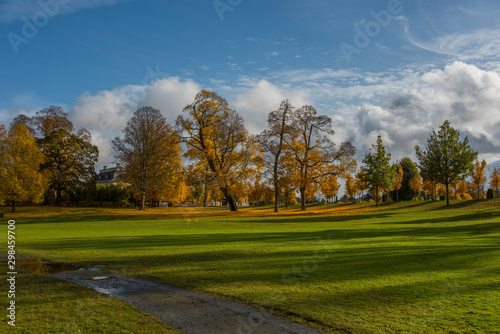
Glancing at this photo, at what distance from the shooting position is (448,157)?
45.0 metres

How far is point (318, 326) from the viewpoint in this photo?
17.6ft

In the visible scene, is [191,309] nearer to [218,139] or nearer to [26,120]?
[218,139]

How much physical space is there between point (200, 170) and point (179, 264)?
3577 cm

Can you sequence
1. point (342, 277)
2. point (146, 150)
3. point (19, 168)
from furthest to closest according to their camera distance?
point (146, 150) < point (19, 168) < point (342, 277)

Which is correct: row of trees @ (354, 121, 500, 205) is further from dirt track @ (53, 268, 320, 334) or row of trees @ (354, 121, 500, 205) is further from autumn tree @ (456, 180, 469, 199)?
dirt track @ (53, 268, 320, 334)

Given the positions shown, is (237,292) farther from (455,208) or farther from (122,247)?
(455,208)

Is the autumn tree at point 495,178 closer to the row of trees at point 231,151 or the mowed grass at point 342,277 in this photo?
the row of trees at point 231,151

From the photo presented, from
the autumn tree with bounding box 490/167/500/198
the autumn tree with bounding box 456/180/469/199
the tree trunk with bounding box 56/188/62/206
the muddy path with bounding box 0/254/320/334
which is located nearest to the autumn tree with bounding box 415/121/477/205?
the autumn tree with bounding box 490/167/500/198

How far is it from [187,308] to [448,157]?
156 ft

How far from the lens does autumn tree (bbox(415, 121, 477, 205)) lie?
44.0 metres

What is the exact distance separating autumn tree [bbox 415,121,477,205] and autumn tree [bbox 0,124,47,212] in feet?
171

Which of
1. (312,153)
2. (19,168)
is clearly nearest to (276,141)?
(312,153)

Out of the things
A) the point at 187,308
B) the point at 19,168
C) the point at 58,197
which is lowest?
the point at 187,308

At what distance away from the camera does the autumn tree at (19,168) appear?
141ft
